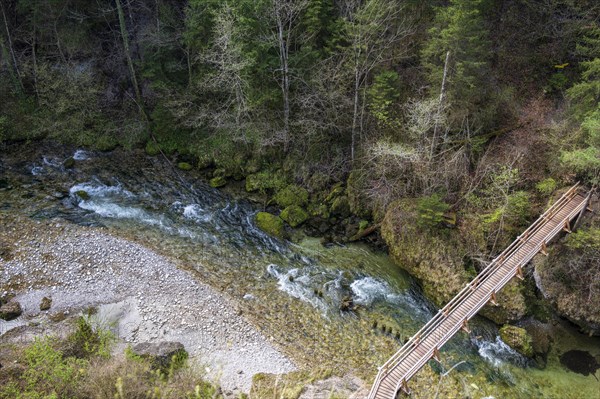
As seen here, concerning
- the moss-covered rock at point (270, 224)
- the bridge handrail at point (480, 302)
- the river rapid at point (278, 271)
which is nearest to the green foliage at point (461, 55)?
the bridge handrail at point (480, 302)

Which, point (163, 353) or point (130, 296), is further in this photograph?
point (130, 296)

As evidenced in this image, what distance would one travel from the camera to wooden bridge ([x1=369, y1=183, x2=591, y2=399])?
45.3 ft

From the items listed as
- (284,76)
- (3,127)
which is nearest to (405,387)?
(284,76)

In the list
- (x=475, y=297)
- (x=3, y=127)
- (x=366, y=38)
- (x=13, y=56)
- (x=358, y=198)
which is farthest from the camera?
(x=13, y=56)

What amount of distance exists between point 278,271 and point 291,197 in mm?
5773

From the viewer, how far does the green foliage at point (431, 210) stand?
18.2m

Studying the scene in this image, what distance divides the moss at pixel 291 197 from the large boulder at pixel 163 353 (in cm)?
1106

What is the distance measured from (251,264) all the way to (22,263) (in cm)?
1046

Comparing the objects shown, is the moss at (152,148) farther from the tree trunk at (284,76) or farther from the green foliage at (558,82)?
the green foliage at (558,82)

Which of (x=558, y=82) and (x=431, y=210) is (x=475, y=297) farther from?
(x=558, y=82)

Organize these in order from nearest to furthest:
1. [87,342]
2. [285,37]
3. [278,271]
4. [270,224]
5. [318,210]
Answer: [87,342] < [278,271] < [285,37] < [270,224] < [318,210]

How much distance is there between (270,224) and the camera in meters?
22.1

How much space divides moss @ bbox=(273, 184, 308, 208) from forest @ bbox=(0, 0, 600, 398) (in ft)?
0.30

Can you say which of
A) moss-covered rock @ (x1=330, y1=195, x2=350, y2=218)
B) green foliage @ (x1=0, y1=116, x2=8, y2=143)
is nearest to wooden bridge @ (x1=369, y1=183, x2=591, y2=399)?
moss-covered rock @ (x1=330, y1=195, x2=350, y2=218)
